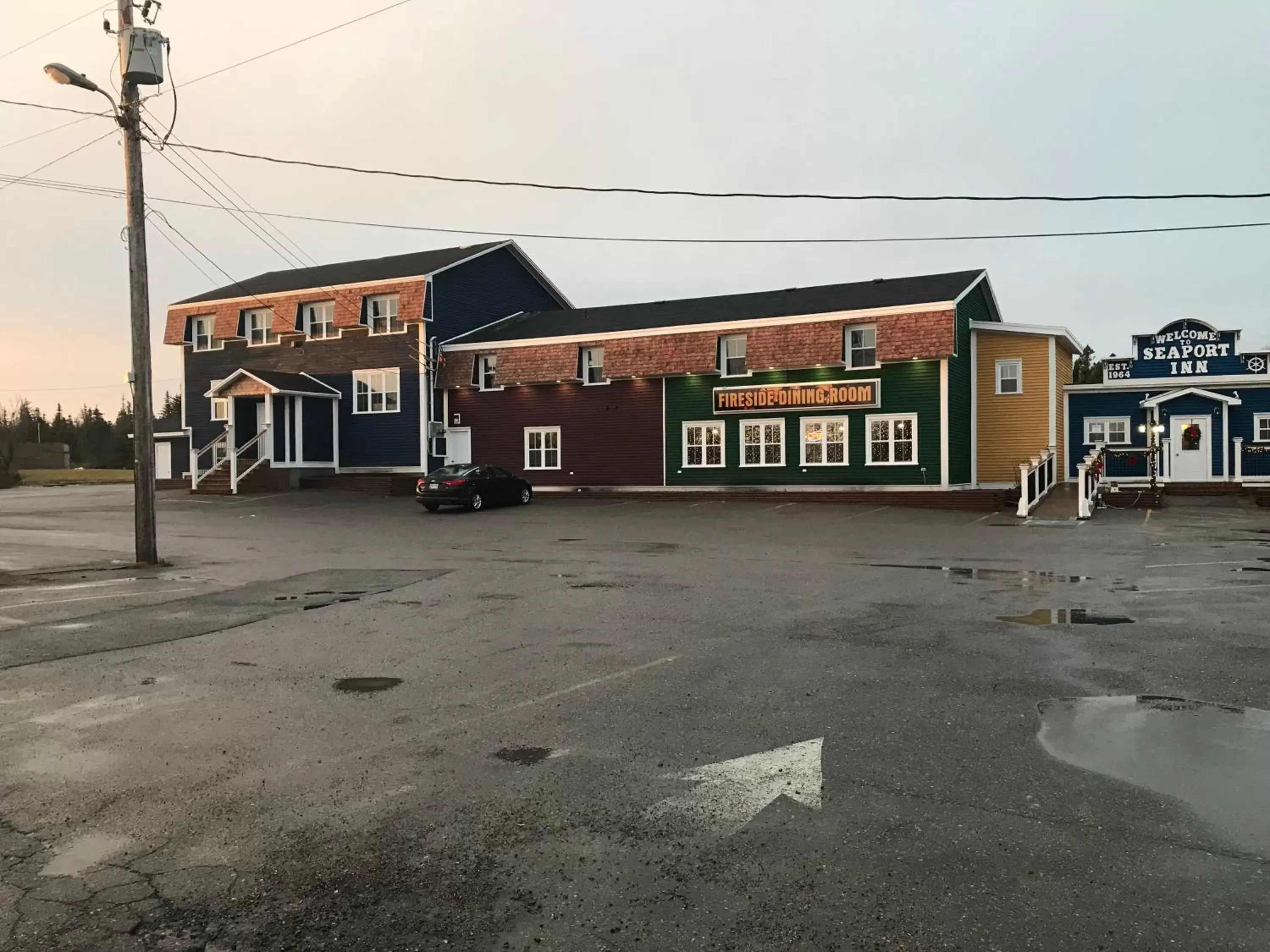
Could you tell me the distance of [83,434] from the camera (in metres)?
119

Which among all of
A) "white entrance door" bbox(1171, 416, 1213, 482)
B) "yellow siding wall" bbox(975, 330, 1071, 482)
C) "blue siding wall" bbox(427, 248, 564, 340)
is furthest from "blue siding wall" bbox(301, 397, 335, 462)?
"white entrance door" bbox(1171, 416, 1213, 482)

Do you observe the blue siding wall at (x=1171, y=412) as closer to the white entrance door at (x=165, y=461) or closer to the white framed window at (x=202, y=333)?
the white framed window at (x=202, y=333)

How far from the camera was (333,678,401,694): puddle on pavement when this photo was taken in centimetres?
679

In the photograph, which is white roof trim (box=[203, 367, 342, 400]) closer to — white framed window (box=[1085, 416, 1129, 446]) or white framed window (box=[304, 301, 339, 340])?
white framed window (box=[304, 301, 339, 340])

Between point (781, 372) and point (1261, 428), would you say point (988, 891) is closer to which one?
point (781, 372)

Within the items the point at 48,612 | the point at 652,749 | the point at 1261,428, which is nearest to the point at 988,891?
the point at 652,749

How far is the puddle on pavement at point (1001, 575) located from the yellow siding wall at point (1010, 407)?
1957cm

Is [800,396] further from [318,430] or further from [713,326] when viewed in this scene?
[318,430]

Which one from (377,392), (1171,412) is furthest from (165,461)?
(1171,412)

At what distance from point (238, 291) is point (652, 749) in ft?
141

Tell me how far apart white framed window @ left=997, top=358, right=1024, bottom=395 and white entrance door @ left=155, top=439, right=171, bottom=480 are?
121ft

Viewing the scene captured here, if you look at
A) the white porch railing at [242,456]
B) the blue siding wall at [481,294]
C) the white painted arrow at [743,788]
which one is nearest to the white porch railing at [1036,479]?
the white painted arrow at [743,788]

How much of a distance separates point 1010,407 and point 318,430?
1087 inches

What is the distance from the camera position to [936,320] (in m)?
29.3
